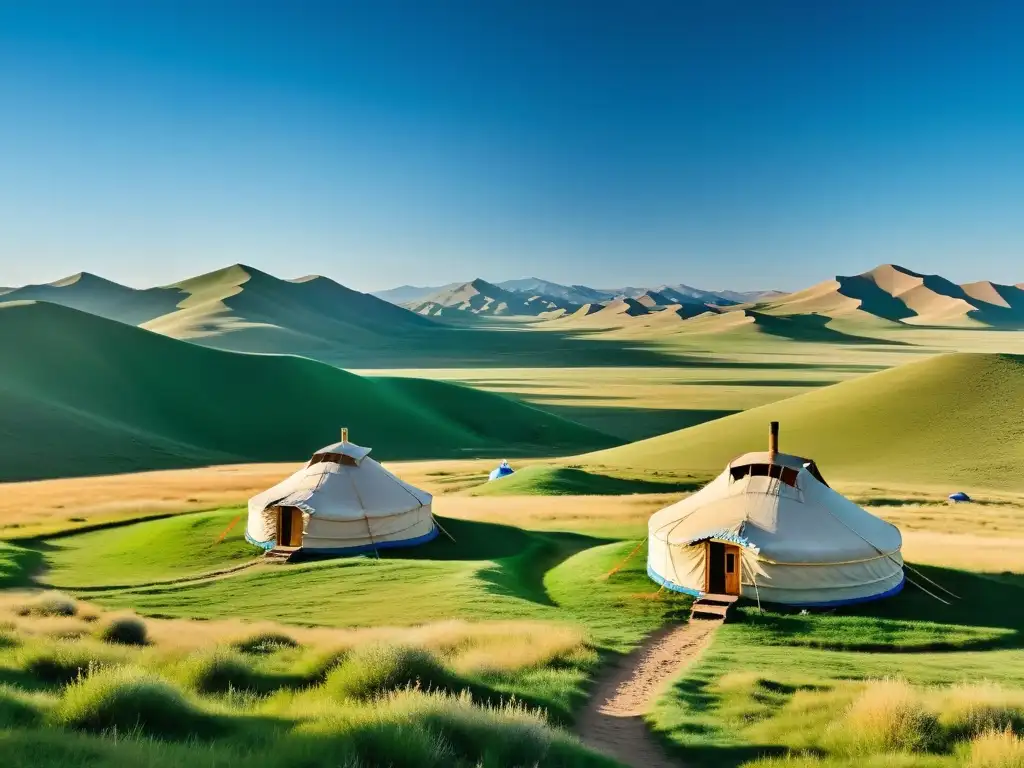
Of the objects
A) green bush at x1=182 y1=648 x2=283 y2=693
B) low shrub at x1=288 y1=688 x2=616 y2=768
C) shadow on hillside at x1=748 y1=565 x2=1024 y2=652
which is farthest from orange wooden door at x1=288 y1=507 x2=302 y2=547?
low shrub at x1=288 y1=688 x2=616 y2=768

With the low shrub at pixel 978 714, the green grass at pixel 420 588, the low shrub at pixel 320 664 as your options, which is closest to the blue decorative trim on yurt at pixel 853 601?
the green grass at pixel 420 588

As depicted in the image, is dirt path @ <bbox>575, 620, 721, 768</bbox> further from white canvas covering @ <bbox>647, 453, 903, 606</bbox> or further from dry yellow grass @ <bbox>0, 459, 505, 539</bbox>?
dry yellow grass @ <bbox>0, 459, 505, 539</bbox>

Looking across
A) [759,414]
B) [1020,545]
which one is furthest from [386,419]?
[1020,545]

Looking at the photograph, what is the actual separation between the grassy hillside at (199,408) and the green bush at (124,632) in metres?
47.7

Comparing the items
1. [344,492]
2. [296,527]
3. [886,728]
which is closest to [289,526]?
[296,527]

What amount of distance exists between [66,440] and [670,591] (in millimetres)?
54115

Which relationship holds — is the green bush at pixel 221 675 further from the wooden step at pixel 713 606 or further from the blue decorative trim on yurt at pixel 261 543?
Answer: the blue decorative trim on yurt at pixel 261 543

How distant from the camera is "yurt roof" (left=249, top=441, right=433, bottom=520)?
25500mm

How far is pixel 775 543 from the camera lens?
19.1 m

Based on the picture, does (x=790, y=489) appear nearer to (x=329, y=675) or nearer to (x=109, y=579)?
(x=329, y=675)

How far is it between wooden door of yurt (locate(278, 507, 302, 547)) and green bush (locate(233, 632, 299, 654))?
11.6m

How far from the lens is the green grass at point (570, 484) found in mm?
39906

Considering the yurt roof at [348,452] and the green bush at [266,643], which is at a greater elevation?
the yurt roof at [348,452]

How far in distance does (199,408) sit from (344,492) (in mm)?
56622
